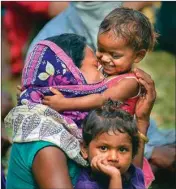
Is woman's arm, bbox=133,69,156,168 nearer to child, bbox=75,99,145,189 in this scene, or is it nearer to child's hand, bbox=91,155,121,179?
child, bbox=75,99,145,189

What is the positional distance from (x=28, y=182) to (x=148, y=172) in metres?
0.82

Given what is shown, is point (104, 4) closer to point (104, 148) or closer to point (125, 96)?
point (125, 96)

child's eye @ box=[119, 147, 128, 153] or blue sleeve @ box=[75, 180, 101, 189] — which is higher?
child's eye @ box=[119, 147, 128, 153]

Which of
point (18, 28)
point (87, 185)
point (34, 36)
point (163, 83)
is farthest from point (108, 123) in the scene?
point (18, 28)

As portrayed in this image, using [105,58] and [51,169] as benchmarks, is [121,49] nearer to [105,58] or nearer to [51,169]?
[105,58]

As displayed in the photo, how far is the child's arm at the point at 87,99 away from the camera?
13.0 feet

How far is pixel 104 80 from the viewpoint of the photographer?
160 inches

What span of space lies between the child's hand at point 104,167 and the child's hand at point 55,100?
398mm

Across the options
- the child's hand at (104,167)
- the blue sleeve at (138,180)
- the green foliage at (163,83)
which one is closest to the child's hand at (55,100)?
the child's hand at (104,167)

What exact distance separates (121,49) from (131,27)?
0.41ft

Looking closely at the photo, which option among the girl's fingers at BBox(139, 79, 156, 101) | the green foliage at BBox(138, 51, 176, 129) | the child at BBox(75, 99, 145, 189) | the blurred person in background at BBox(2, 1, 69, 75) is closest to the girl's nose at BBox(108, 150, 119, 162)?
the child at BBox(75, 99, 145, 189)

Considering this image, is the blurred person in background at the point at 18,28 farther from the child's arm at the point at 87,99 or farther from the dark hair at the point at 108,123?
the dark hair at the point at 108,123

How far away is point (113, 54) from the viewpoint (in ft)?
13.4

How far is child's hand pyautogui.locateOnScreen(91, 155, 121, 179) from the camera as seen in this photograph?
11.8 feet
